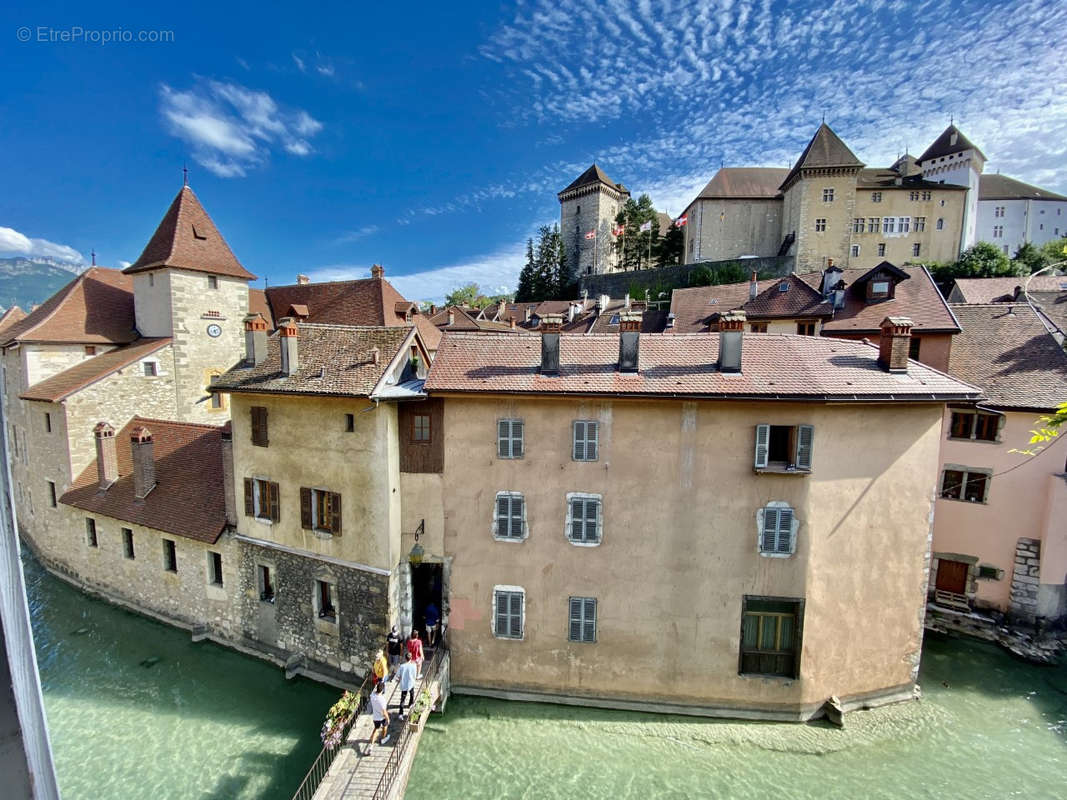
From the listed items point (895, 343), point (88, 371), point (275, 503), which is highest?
point (895, 343)

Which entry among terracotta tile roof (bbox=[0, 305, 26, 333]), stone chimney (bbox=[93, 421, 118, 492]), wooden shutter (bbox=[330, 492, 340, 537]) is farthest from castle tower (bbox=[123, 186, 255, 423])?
terracotta tile roof (bbox=[0, 305, 26, 333])

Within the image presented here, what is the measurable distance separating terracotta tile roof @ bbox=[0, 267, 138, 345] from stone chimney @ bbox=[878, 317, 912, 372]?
30148 millimetres

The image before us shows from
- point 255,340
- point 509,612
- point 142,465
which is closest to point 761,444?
point 509,612

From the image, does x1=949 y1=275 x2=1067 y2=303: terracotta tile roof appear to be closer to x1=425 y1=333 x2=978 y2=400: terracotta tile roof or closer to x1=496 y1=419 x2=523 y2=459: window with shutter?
x1=425 y1=333 x2=978 y2=400: terracotta tile roof

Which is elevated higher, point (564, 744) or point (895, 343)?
point (895, 343)

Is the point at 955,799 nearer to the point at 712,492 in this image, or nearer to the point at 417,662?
the point at 712,492

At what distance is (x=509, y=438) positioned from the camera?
14156 mm

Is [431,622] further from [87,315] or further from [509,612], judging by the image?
[87,315]

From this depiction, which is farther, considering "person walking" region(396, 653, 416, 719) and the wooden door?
the wooden door

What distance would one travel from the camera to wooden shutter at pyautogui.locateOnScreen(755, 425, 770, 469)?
13250mm

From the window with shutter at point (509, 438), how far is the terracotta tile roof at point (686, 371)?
3.23ft

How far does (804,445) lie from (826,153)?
160ft

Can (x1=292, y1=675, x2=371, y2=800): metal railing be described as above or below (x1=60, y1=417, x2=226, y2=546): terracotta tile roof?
below

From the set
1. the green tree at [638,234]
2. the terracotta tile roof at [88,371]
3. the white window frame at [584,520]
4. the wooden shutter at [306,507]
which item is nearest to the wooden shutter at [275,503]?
the wooden shutter at [306,507]
